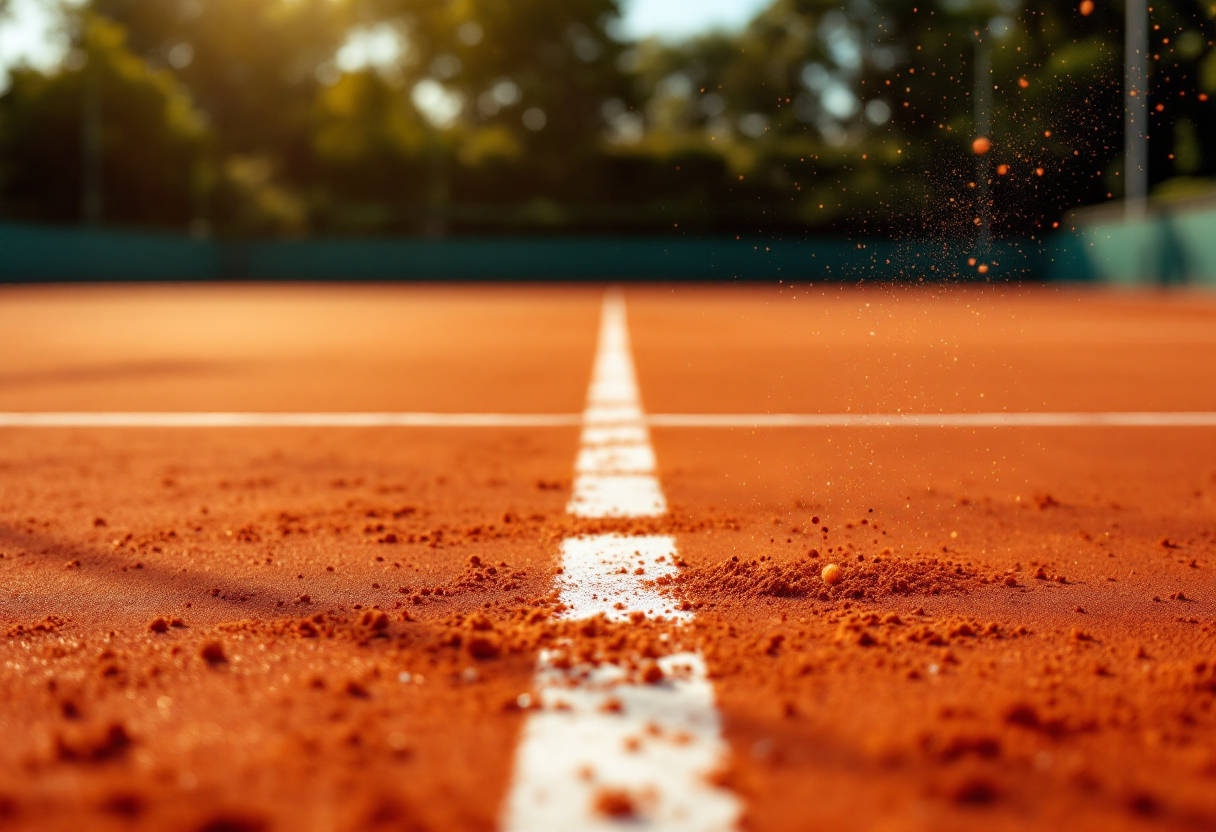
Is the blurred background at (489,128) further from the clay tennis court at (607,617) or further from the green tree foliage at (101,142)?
the clay tennis court at (607,617)

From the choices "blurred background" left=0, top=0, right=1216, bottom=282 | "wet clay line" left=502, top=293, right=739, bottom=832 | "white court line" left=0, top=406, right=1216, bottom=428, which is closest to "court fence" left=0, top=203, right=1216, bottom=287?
"blurred background" left=0, top=0, right=1216, bottom=282

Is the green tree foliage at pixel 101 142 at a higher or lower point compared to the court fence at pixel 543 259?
higher

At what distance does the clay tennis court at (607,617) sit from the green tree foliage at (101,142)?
98.0 feet

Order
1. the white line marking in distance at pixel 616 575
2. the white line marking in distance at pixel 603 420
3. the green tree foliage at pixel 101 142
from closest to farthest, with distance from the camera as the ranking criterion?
the white line marking in distance at pixel 616 575 → the white line marking in distance at pixel 603 420 → the green tree foliage at pixel 101 142

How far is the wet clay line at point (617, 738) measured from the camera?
122 centimetres

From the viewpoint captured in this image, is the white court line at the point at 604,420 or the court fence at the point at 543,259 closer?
the white court line at the point at 604,420

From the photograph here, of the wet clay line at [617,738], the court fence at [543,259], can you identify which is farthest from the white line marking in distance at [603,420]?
the court fence at [543,259]

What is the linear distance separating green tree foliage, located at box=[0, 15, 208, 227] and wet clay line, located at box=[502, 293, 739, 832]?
32.2 metres

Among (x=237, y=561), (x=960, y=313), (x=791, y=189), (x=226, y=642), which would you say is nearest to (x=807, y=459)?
(x=237, y=561)

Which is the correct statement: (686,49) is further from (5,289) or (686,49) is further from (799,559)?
(799,559)

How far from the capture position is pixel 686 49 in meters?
52.8

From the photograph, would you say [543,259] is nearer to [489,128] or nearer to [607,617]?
[489,128]

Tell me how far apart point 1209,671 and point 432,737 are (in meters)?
1.10

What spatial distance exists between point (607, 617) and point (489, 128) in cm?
4034
